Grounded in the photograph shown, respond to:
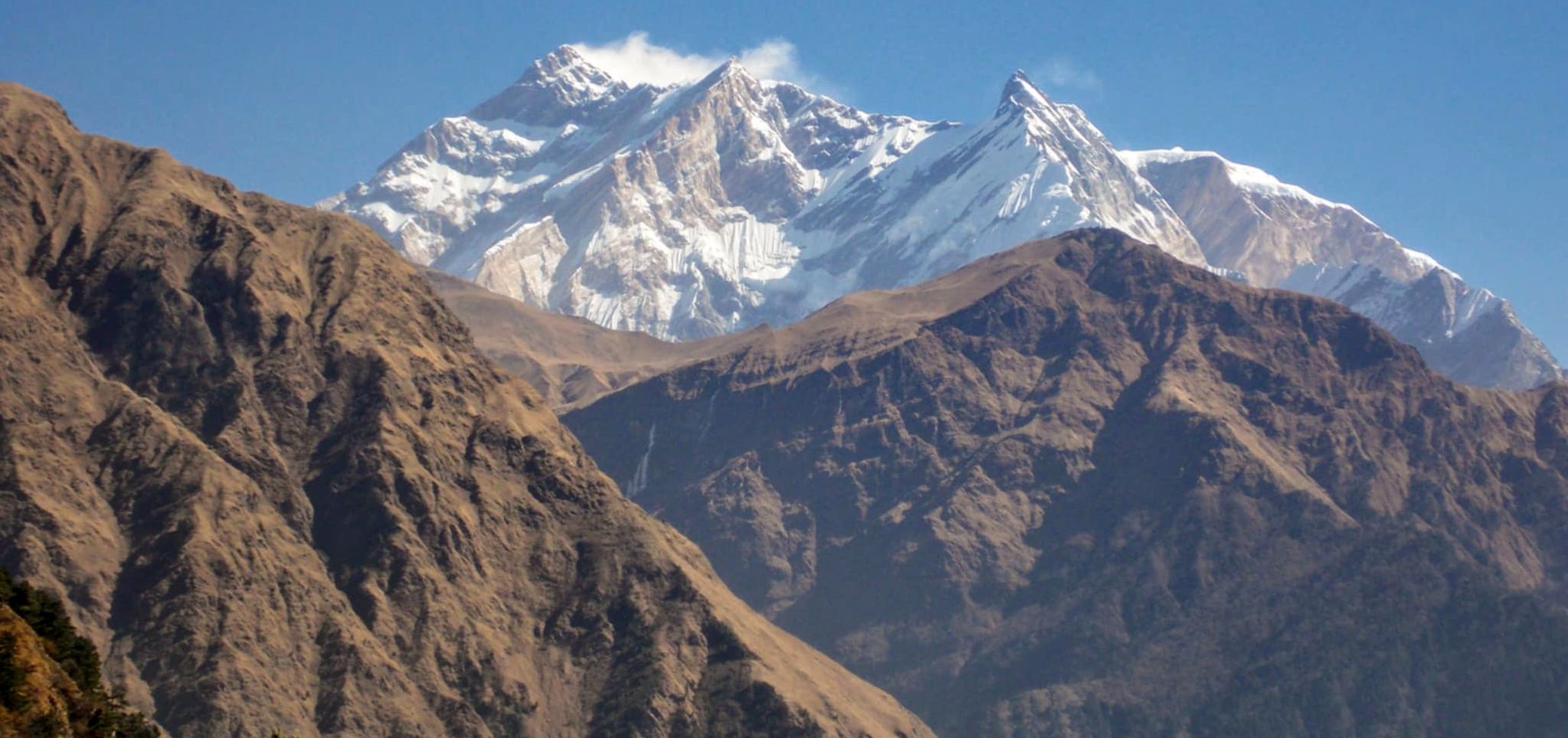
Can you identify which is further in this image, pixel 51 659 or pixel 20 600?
pixel 20 600

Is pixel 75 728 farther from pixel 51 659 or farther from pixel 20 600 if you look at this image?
pixel 20 600

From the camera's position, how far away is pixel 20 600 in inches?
5231

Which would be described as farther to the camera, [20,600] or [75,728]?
[20,600]

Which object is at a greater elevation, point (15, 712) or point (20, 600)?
point (20, 600)

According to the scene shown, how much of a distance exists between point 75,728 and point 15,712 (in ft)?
19.7

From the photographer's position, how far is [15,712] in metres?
107

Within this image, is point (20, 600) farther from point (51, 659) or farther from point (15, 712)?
point (15, 712)

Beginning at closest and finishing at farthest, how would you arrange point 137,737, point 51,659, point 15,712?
point 15,712 < point 51,659 < point 137,737

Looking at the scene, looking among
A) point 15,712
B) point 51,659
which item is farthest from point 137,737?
point 15,712

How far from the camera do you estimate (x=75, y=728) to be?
113188mm

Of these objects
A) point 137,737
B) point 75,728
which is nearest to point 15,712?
point 75,728

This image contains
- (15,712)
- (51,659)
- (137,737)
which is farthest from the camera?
(137,737)

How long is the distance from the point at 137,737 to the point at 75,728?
1480 centimetres

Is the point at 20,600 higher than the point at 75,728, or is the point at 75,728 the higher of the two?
the point at 20,600
